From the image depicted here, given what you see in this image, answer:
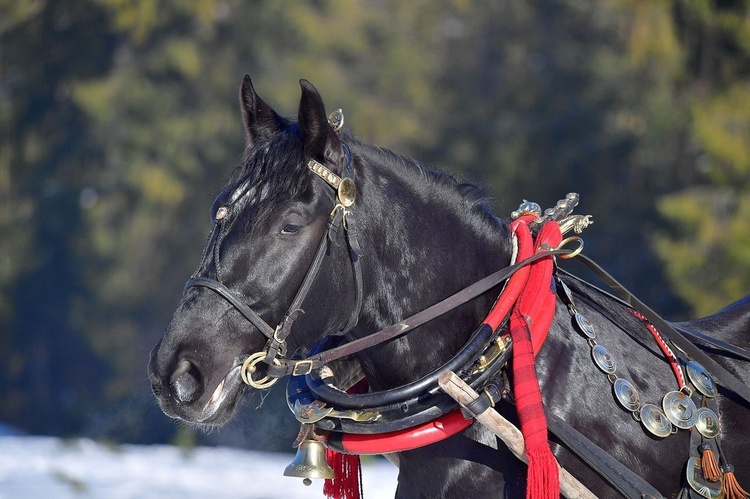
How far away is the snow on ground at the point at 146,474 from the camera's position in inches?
225

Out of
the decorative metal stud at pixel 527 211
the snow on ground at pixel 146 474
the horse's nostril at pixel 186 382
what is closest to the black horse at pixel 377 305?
the horse's nostril at pixel 186 382

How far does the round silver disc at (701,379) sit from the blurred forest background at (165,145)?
11.1m

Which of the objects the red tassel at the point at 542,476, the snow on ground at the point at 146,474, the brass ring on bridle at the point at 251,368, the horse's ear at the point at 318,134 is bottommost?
the red tassel at the point at 542,476

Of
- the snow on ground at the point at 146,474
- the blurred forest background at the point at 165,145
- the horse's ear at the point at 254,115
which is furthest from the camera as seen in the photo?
the blurred forest background at the point at 165,145

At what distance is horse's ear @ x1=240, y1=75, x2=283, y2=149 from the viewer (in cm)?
268

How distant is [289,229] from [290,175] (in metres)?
0.15

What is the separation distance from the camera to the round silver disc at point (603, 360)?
256 cm

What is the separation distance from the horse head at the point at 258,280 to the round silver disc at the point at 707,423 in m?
1.03

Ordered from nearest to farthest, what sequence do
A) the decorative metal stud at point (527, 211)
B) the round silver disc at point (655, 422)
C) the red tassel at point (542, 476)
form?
the red tassel at point (542, 476), the round silver disc at point (655, 422), the decorative metal stud at point (527, 211)

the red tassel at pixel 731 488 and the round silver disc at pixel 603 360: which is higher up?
the round silver disc at pixel 603 360

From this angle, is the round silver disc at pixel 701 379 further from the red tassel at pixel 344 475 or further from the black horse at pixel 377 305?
the red tassel at pixel 344 475

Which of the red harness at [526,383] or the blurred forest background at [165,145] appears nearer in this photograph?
the red harness at [526,383]

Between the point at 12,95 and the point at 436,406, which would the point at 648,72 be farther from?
the point at 436,406

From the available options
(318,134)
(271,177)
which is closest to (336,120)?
(318,134)
